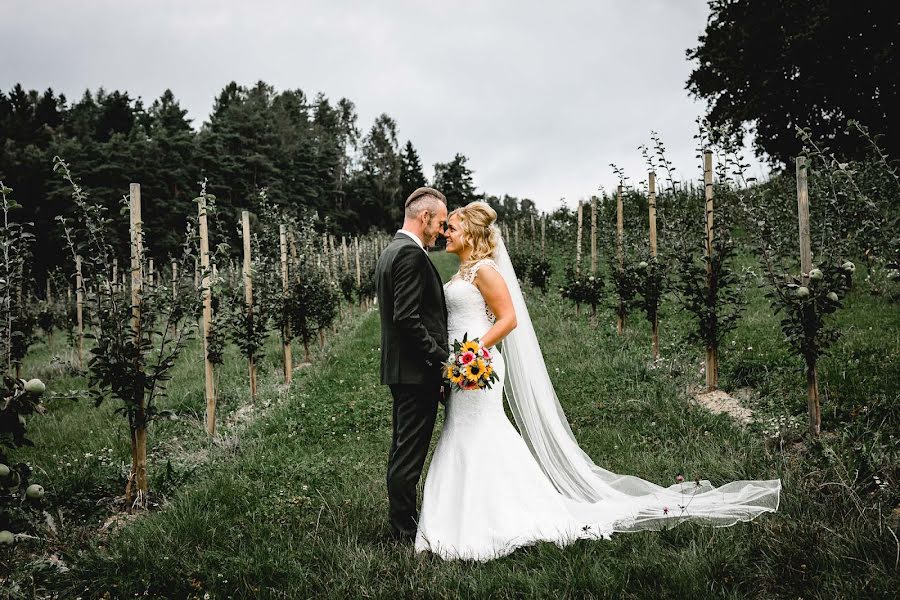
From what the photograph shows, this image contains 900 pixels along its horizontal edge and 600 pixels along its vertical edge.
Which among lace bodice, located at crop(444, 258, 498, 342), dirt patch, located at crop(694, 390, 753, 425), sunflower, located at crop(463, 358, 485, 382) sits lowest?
dirt patch, located at crop(694, 390, 753, 425)

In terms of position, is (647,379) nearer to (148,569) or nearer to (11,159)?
(148,569)

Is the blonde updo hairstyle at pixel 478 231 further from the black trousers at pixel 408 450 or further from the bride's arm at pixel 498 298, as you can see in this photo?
the black trousers at pixel 408 450

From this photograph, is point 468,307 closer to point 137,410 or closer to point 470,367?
point 470,367

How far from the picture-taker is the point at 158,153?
3306cm

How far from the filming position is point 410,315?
3309mm

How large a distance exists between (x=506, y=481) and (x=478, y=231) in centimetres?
160

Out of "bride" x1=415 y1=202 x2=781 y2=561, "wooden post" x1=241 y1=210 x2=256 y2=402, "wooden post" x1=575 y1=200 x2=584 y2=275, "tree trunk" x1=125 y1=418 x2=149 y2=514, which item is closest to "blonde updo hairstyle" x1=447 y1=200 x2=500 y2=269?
"bride" x1=415 y1=202 x2=781 y2=561

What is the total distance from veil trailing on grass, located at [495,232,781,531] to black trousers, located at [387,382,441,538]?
0.92 m

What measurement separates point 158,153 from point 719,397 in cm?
3463

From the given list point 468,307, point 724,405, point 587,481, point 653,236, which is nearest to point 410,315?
point 468,307

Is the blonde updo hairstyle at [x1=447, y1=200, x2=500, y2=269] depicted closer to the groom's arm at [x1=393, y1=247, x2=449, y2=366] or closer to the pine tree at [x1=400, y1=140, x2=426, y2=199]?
the groom's arm at [x1=393, y1=247, x2=449, y2=366]

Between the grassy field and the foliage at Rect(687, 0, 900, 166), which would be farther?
the foliage at Rect(687, 0, 900, 166)

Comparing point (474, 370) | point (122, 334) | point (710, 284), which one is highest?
point (710, 284)

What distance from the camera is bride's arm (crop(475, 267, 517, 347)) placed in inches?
144
